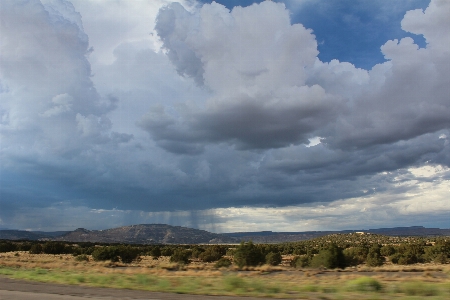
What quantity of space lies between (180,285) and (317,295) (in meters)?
6.81

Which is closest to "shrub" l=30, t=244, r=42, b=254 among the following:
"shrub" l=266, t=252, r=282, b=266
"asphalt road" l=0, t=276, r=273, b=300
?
"shrub" l=266, t=252, r=282, b=266

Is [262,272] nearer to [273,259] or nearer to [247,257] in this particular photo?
[247,257]

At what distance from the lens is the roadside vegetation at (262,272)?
52.3 ft

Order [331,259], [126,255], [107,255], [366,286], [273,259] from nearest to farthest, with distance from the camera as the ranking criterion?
1. [366,286]
2. [331,259]
3. [273,259]
4. [107,255]
5. [126,255]

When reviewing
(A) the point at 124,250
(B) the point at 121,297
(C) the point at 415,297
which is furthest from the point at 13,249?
(C) the point at 415,297

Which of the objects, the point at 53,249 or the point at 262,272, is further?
the point at 53,249

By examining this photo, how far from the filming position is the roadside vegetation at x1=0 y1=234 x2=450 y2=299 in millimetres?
15930

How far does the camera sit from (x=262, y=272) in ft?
114

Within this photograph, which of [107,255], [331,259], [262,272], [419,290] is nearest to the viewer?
[419,290]

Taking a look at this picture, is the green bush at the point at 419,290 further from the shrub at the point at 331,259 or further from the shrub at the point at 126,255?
the shrub at the point at 126,255

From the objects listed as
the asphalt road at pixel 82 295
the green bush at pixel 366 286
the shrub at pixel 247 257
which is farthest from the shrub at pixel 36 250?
the green bush at pixel 366 286

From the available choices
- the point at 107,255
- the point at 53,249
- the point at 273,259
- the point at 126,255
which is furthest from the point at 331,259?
the point at 53,249

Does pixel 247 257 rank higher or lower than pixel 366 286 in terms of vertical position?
lower

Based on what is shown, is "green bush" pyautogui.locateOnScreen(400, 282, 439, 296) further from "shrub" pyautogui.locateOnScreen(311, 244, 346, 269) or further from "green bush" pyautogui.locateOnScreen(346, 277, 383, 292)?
"shrub" pyautogui.locateOnScreen(311, 244, 346, 269)
